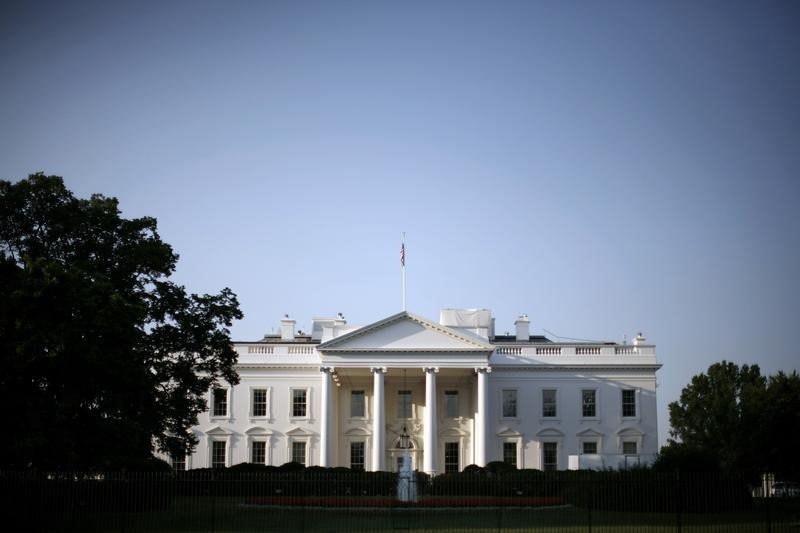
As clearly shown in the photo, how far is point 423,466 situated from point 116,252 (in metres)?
27.8

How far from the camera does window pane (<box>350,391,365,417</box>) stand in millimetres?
57312

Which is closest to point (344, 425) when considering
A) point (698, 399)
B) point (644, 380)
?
point (644, 380)

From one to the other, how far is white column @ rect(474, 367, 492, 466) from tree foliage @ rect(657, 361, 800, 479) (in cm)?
1059

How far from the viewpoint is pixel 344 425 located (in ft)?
187

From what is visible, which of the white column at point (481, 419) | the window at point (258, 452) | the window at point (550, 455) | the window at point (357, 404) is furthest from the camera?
the window at point (357, 404)

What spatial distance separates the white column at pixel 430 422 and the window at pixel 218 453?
12736 mm

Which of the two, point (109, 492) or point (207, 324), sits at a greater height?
point (207, 324)

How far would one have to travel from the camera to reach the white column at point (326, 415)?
52938 mm

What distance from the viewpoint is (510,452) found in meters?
56.5

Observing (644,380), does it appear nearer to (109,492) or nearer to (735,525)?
(735,525)

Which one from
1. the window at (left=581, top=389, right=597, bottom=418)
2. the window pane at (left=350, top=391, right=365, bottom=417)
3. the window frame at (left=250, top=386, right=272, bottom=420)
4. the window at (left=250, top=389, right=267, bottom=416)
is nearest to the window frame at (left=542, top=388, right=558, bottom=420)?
the window at (left=581, top=389, right=597, bottom=418)

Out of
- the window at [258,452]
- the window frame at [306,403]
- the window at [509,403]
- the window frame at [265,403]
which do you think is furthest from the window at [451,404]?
the window at [258,452]

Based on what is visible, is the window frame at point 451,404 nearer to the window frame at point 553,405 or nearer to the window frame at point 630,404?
the window frame at point 553,405

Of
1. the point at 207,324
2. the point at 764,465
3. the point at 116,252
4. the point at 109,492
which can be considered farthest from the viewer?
the point at 764,465
